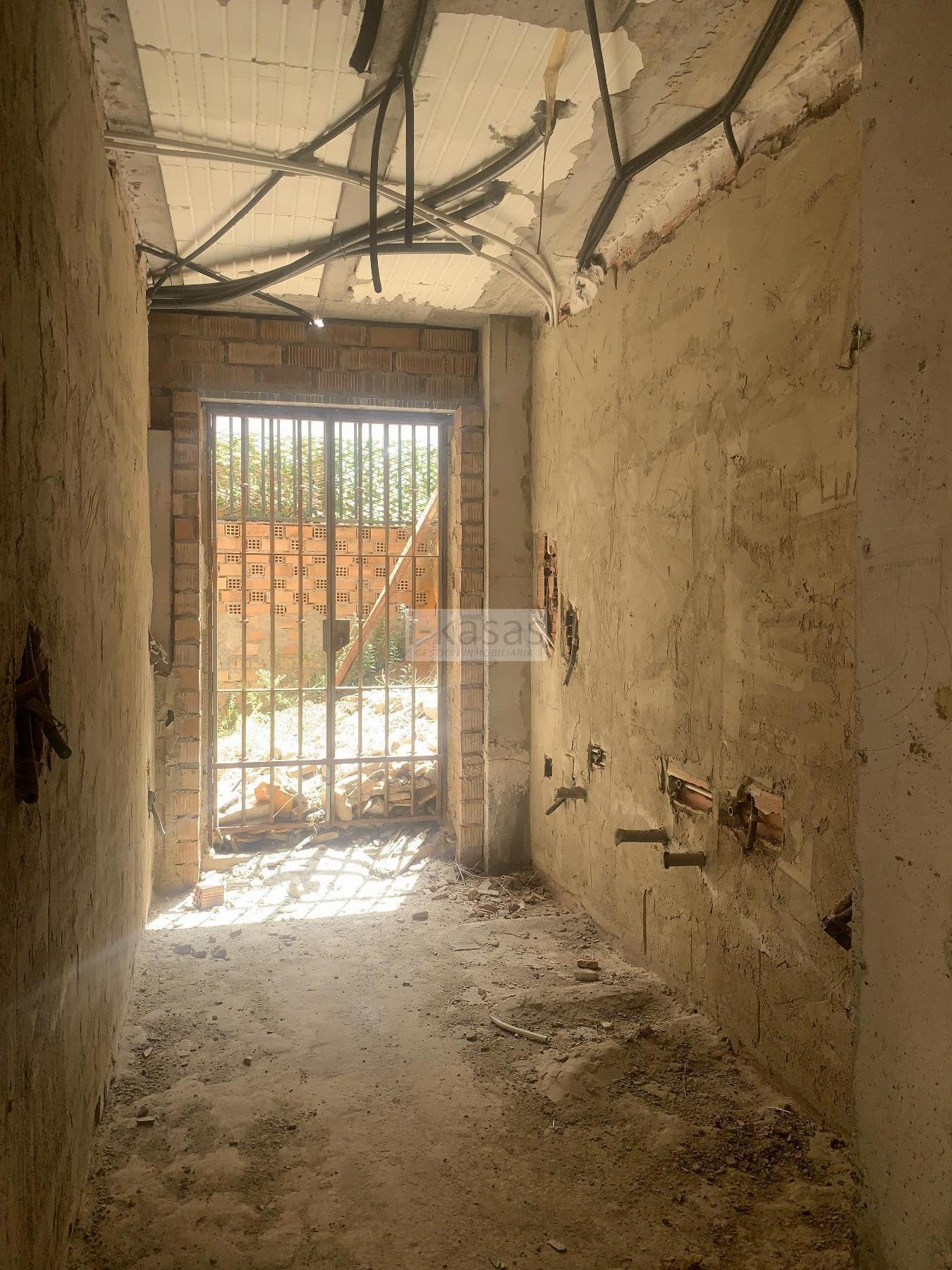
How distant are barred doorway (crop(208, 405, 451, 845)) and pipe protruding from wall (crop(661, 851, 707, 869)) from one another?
1932mm

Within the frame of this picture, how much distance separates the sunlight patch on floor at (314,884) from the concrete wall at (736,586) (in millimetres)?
939

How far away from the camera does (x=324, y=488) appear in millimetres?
3719

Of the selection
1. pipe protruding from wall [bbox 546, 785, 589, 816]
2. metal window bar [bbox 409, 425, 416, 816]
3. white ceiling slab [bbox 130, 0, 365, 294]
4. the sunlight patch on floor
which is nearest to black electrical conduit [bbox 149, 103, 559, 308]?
white ceiling slab [bbox 130, 0, 365, 294]

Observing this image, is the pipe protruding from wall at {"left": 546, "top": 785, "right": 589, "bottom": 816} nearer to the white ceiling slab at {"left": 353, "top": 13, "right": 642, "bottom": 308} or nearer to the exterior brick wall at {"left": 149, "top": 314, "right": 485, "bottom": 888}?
the exterior brick wall at {"left": 149, "top": 314, "right": 485, "bottom": 888}

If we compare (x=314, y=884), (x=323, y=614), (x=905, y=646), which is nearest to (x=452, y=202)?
(x=323, y=614)

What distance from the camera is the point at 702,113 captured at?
1.93m

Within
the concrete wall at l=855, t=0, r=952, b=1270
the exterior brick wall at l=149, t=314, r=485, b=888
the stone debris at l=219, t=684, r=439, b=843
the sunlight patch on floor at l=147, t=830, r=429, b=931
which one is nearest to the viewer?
the concrete wall at l=855, t=0, r=952, b=1270

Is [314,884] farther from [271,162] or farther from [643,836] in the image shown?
[271,162]

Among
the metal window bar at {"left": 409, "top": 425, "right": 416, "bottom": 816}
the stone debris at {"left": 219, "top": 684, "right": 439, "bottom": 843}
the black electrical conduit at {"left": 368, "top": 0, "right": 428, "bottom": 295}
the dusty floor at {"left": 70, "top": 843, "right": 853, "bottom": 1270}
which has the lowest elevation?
the dusty floor at {"left": 70, "top": 843, "right": 853, "bottom": 1270}

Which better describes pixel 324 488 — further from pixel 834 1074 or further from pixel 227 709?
pixel 834 1074

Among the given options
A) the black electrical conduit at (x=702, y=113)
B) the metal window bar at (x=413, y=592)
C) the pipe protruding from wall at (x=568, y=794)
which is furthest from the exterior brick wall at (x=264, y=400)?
the black electrical conduit at (x=702, y=113)

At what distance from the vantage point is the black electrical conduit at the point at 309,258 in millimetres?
2541

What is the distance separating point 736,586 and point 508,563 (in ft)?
5.49

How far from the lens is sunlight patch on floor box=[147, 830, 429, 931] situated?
311 cm
